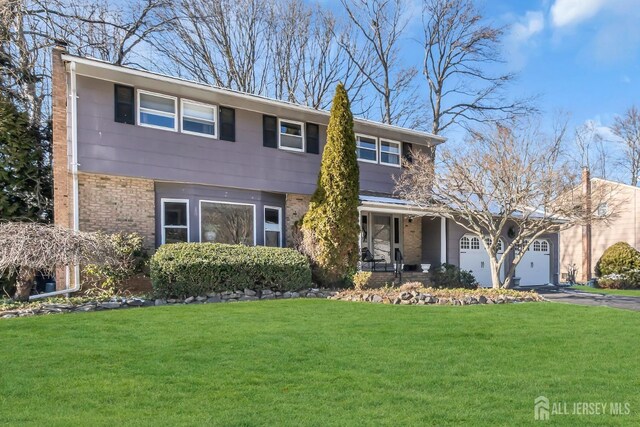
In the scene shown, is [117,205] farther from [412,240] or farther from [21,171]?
[412,240]

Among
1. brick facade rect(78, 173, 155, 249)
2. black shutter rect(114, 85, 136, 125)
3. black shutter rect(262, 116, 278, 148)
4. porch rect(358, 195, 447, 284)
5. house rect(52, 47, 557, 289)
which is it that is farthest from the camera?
porch rect(358, 195, 447, 284)

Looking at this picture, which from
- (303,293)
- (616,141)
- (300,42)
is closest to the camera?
(303,293)

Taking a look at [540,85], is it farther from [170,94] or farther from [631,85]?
[170,94]

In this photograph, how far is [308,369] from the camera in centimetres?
480

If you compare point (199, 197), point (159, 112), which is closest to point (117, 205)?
point (199, 197)

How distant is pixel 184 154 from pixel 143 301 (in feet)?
15.2

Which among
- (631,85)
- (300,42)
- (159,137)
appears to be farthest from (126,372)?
(631,85)

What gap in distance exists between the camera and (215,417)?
3533mm

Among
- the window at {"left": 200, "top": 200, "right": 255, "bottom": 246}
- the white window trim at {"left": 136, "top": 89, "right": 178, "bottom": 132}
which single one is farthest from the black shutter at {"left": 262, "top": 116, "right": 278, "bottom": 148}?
the white window trim at {"left": 136, "top": 89, "right": 178, "bottom": 132}

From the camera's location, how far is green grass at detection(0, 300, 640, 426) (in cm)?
364

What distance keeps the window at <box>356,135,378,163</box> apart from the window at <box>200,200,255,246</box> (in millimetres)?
4933

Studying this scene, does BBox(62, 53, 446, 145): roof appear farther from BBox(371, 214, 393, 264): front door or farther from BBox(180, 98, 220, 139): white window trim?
BBox(371, 214, 393, 264): front door

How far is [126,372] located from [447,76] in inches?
1040

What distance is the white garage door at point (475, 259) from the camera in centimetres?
1678
